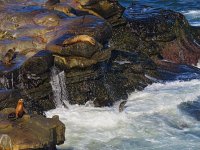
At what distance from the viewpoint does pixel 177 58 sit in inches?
1077

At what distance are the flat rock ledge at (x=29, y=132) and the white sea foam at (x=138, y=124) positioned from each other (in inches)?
70.6

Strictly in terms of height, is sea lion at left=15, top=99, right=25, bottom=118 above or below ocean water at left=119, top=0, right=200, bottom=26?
above

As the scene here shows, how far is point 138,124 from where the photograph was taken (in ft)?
63.5

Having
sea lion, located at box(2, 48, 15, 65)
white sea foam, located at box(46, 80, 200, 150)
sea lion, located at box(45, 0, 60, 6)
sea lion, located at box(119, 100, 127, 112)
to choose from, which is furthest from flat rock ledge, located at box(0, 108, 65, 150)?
sea lion, located at box(45, 0, 60, 6)

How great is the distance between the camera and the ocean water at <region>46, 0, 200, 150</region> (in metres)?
17.6

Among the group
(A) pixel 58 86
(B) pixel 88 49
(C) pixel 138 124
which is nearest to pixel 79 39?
(B) pixel 88 49

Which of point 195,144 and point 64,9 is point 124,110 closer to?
point 195,144

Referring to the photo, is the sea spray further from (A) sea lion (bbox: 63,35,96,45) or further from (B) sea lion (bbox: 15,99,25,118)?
(B) sea lion (bbox: 15,99,25,118)

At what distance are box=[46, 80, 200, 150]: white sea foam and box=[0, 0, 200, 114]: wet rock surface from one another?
3.36 feet

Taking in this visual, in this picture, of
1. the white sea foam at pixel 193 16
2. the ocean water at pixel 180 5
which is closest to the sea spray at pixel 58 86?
the white sea foam at pixel 193 16

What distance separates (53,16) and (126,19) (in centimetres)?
524

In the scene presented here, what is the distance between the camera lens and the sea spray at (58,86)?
20266 millimetres

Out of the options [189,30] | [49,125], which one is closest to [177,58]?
[189,30]

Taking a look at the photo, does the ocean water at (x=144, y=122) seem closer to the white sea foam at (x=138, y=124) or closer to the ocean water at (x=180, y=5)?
the white sea foam at (x=138, y=124)
